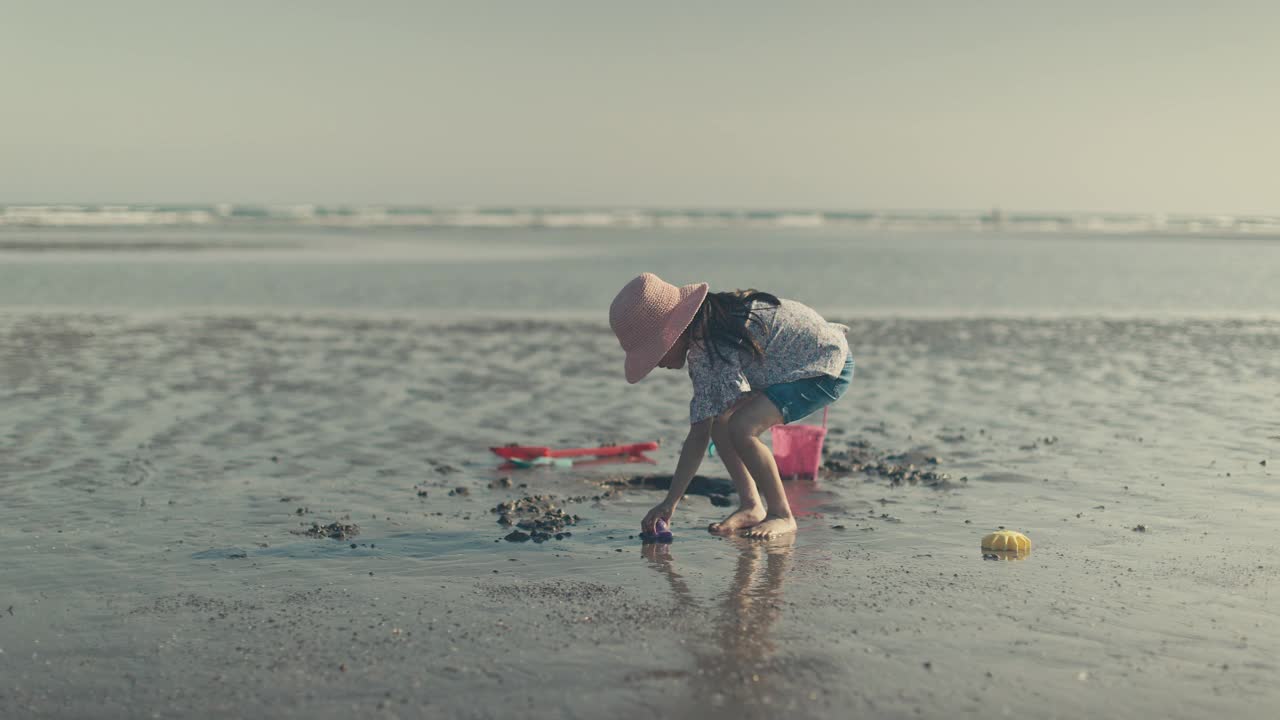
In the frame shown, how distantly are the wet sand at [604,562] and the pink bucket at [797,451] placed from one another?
0.15 meters

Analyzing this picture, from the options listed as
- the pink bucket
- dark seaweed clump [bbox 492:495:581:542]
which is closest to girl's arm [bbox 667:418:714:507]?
dark seaweed clump [bbox 492:495:581:542]

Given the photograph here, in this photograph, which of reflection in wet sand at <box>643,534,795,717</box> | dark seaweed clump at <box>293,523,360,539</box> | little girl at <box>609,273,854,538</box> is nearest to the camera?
reflection in wet sand at <box>643,534,795,717</box>

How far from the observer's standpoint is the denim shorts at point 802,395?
6191 mm

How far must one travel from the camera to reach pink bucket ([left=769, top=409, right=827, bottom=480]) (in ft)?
25.1

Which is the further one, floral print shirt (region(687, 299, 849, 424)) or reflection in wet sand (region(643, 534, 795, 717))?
floral print shirt (region(687, 299, 849, 424))

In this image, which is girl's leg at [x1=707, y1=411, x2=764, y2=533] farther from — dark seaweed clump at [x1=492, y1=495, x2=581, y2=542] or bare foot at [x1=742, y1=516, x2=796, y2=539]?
dark seaweed clump at [x1=492, y1=495, x2=581, y2=542]

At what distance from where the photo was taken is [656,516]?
609cm

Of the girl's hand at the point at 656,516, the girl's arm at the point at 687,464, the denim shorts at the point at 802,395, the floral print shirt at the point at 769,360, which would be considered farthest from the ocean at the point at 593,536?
the floral print shirt at the point at 769,360

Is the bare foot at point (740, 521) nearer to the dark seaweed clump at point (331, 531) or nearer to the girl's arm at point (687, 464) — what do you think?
the girl's arm at point (687, 464)

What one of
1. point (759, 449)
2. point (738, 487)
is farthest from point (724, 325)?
point (738, 487)

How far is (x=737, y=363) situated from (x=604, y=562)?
4.04ft

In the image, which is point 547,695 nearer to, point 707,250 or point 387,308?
point 387,308

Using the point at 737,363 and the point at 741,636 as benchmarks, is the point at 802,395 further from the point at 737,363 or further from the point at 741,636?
the point at 741,636

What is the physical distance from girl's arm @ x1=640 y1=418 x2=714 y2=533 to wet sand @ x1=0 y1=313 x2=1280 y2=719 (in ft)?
0.74
